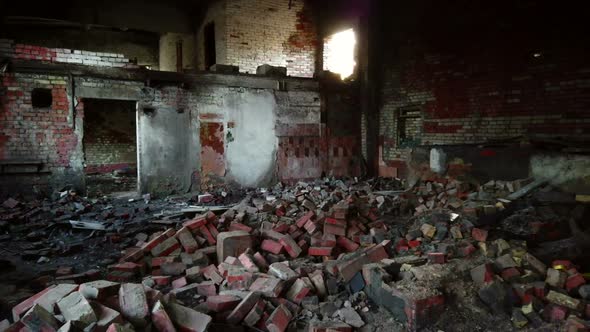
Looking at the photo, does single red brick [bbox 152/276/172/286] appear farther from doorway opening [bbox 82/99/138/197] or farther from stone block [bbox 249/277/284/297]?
doorway opening [bbox 82/99/138/197]

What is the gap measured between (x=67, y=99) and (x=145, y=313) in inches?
263

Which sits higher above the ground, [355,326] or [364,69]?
[364,69]

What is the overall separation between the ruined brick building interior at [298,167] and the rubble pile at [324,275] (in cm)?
2

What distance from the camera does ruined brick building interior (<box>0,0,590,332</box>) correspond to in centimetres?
378

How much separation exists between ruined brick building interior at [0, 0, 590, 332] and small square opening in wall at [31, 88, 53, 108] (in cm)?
6

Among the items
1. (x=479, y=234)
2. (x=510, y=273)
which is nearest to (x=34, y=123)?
(x=479, y=234)

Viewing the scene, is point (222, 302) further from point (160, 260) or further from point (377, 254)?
point (377, 254)

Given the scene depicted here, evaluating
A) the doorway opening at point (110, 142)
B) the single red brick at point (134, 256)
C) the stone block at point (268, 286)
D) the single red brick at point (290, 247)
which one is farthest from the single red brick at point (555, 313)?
the doorway opening at point (110, 142)

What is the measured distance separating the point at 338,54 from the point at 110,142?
27.7ft

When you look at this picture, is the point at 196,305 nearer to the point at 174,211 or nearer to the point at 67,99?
the point at 174,211

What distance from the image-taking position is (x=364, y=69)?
11.1 m

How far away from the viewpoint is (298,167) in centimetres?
1071

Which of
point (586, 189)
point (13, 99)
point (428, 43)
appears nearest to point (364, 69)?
point (428, 43)

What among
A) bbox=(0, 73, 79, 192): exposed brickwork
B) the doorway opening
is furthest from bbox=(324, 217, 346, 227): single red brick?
the doorway opening
